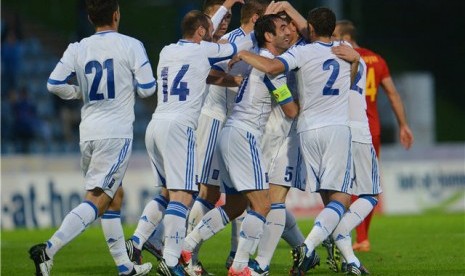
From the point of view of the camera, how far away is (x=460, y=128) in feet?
82.7

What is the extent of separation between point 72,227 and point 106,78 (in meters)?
1.21

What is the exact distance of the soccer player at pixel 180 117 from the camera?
9.19 meters

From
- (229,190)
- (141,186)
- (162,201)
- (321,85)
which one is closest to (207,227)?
(229,190)

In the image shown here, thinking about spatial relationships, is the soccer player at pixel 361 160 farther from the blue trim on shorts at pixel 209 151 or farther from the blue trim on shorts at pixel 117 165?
the blue trim on shorts at pixel 117 165

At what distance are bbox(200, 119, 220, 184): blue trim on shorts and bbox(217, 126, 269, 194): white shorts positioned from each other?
20.6 inches

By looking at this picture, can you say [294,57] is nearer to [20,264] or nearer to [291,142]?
[291,142]

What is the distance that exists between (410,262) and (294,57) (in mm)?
2610

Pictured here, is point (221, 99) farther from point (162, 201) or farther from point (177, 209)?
point (177, 209)

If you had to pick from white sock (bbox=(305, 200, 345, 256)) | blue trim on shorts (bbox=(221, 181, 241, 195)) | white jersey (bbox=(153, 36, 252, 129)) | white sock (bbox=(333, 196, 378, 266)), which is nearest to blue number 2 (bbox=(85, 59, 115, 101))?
white jersey (bbox=(153, 36, 252, 129))

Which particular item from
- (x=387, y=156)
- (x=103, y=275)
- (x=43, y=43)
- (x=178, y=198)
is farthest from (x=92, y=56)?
(x=43, y=43)

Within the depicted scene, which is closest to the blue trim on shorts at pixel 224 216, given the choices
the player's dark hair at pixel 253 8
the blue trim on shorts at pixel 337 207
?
the blue trim on shorts at pixel 337 207

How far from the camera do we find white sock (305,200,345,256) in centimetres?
931

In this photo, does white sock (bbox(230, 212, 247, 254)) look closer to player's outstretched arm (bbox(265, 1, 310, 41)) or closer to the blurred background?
player's outstretched arm (bbox(265, 1, 310, 41))

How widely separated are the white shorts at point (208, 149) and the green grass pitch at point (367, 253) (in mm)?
891
